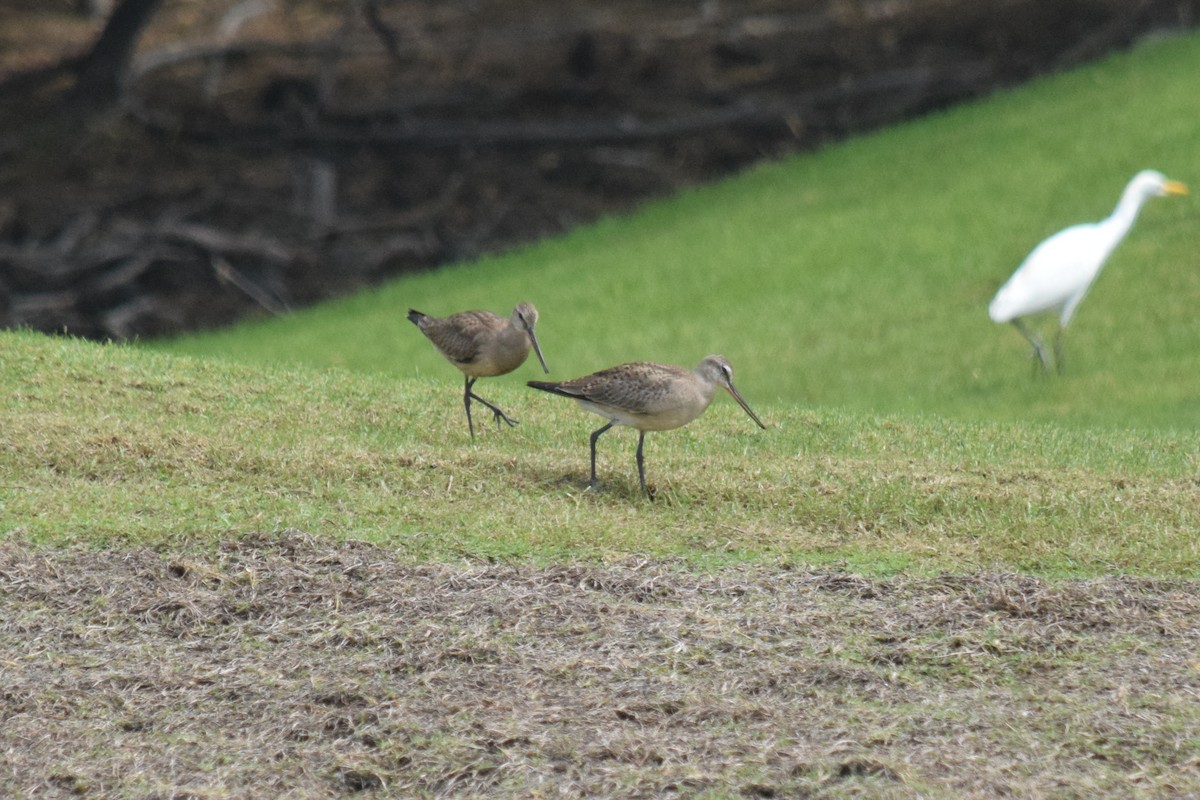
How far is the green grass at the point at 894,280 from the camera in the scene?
48.6 ft

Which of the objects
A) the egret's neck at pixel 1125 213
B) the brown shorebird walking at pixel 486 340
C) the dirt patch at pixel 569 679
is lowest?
the dirt patch at pixel 569 679

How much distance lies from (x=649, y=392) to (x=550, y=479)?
0.90m

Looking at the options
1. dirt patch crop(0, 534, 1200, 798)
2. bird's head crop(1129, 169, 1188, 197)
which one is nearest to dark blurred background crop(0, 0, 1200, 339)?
bird's head crop(1129, 169, 1188, 197)

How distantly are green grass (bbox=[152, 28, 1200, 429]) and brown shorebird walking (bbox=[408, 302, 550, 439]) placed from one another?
2249 mm

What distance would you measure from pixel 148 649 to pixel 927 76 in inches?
736

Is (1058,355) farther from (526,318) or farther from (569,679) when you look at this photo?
(569,679)

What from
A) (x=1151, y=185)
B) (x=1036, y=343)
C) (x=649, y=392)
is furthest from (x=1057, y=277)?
(x=649, y=392)

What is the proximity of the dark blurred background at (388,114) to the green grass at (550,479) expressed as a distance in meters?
10.4

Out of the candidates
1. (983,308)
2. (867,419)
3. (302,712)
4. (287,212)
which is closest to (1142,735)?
(302,712)

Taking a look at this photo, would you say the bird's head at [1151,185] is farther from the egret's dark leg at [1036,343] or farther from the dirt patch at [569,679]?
the dirt patch at [569,679]

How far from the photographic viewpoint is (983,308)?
1655 centimetres

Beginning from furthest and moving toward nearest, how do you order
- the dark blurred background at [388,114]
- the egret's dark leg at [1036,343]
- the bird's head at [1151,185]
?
the dark blurred background at [388,114] → the bird's head at [1151,185] → the egret's dark leg at [1036,343]

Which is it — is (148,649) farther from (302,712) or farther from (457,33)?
(457,33)

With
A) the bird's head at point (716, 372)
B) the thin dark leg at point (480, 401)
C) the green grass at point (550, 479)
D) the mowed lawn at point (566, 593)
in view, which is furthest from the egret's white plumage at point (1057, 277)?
the bird's head at point (716, 372)
